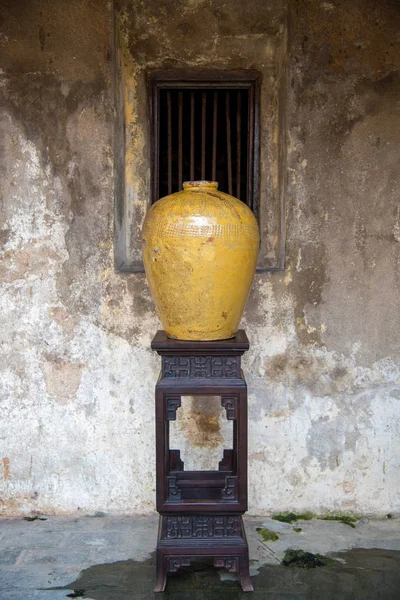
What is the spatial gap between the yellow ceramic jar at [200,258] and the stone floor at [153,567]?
1.03m

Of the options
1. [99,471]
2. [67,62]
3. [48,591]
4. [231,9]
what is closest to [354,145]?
[231,9]

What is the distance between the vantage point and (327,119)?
3232 millimetres

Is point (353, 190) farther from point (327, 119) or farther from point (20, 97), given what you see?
point (20, 97)

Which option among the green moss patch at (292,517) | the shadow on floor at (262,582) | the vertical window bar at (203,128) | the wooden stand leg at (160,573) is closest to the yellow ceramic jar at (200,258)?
the vertical window bar at (203,128)

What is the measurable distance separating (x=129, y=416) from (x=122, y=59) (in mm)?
1888

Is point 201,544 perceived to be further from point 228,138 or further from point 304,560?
point 228,138

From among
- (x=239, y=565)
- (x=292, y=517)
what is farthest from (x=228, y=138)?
(x=239, y=565)

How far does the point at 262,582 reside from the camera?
8.71ft

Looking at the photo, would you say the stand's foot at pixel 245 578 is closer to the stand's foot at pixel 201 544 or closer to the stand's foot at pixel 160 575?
the stand's foot at pixel 201 544

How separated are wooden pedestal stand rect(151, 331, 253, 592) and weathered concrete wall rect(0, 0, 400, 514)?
2.18ft

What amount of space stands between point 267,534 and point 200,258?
1.47 meters

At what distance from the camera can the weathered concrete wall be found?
3223 millimetres

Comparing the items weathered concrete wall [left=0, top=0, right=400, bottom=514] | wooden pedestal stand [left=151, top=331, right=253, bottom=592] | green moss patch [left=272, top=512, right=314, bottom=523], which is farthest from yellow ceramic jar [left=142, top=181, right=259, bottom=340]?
green moss patch [left=272, top=512, right=314, bottom=523]

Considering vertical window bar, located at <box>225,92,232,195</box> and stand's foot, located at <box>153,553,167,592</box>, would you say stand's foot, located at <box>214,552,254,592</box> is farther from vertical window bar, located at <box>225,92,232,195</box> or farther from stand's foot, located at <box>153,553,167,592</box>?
vertical window bar, located at <box>225,92,232,195</box>
